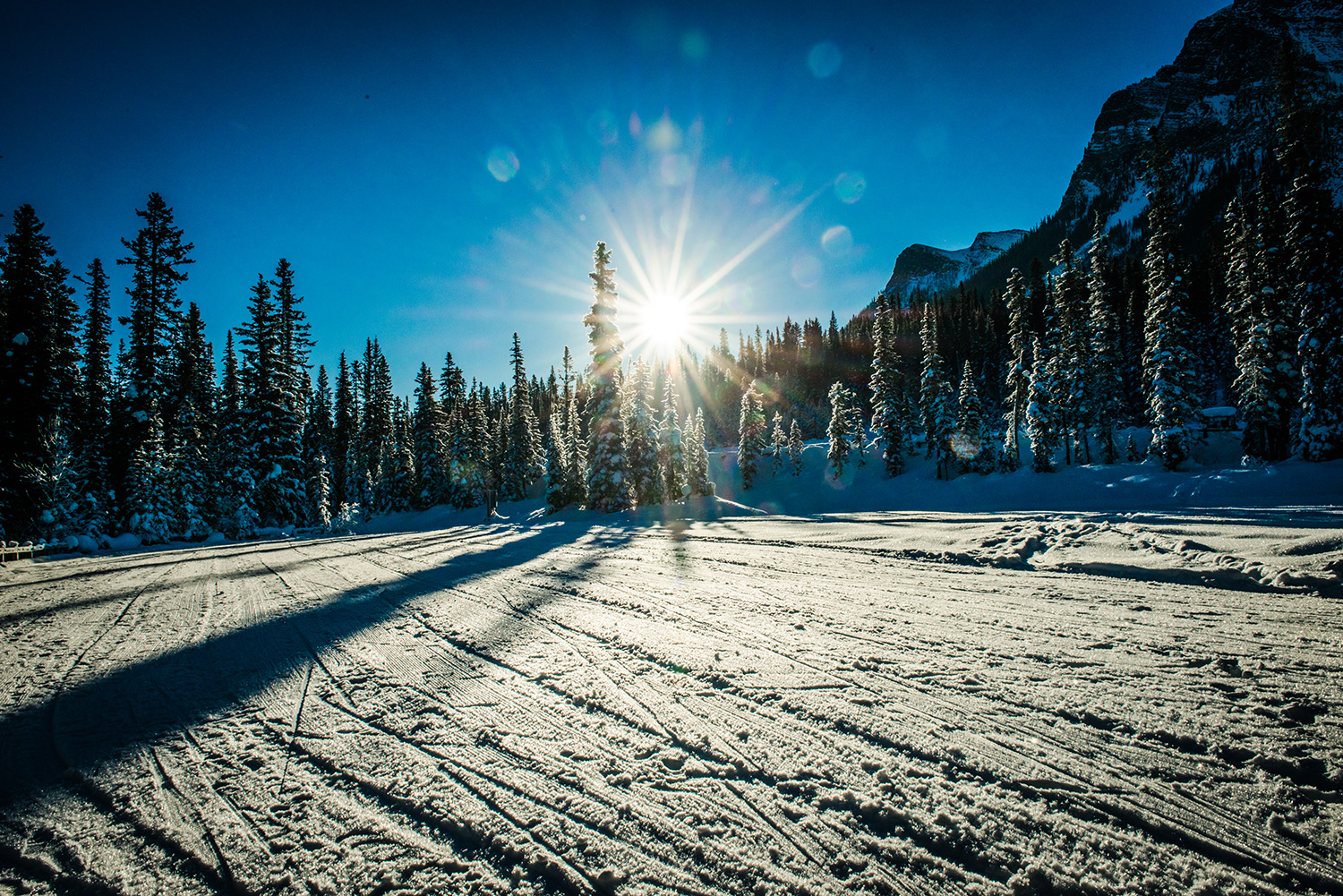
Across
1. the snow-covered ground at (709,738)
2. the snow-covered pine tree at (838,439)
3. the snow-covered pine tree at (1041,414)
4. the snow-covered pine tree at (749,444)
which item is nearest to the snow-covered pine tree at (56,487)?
the snow-covered ground at (709,738)

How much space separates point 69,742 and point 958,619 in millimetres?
6846

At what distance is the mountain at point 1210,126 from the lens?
111m

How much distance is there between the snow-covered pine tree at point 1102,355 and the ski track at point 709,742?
1306 inches

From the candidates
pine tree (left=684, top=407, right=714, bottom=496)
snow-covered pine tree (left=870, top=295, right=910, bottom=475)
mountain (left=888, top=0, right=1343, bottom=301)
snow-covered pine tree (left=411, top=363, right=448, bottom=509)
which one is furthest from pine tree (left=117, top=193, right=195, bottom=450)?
mountain (left=888, top=0, right=1343, bottom=301)

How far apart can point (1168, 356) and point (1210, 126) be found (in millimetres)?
202160

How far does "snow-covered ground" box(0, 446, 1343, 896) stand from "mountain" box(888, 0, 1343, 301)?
14232 centimetres

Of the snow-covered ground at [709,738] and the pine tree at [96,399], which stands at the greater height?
the pine tree at [96,399]

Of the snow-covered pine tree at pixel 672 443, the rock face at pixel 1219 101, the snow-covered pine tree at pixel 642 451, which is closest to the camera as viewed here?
the snow-covered pine tree at pixel 642 451

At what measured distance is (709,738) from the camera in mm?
2828

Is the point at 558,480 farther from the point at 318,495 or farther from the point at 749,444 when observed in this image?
the point at 749,444

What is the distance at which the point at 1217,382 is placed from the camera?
5244cm

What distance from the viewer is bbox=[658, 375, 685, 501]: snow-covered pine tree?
3450 centimetres

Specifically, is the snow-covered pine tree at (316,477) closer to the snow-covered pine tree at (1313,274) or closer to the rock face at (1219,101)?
the snow-covered pine tree at (1313,274)

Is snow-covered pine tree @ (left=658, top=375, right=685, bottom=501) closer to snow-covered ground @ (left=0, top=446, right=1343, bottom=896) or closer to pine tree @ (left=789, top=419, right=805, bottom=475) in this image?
pine tree @ (left=789, top=419, right=805, bottom=475)
